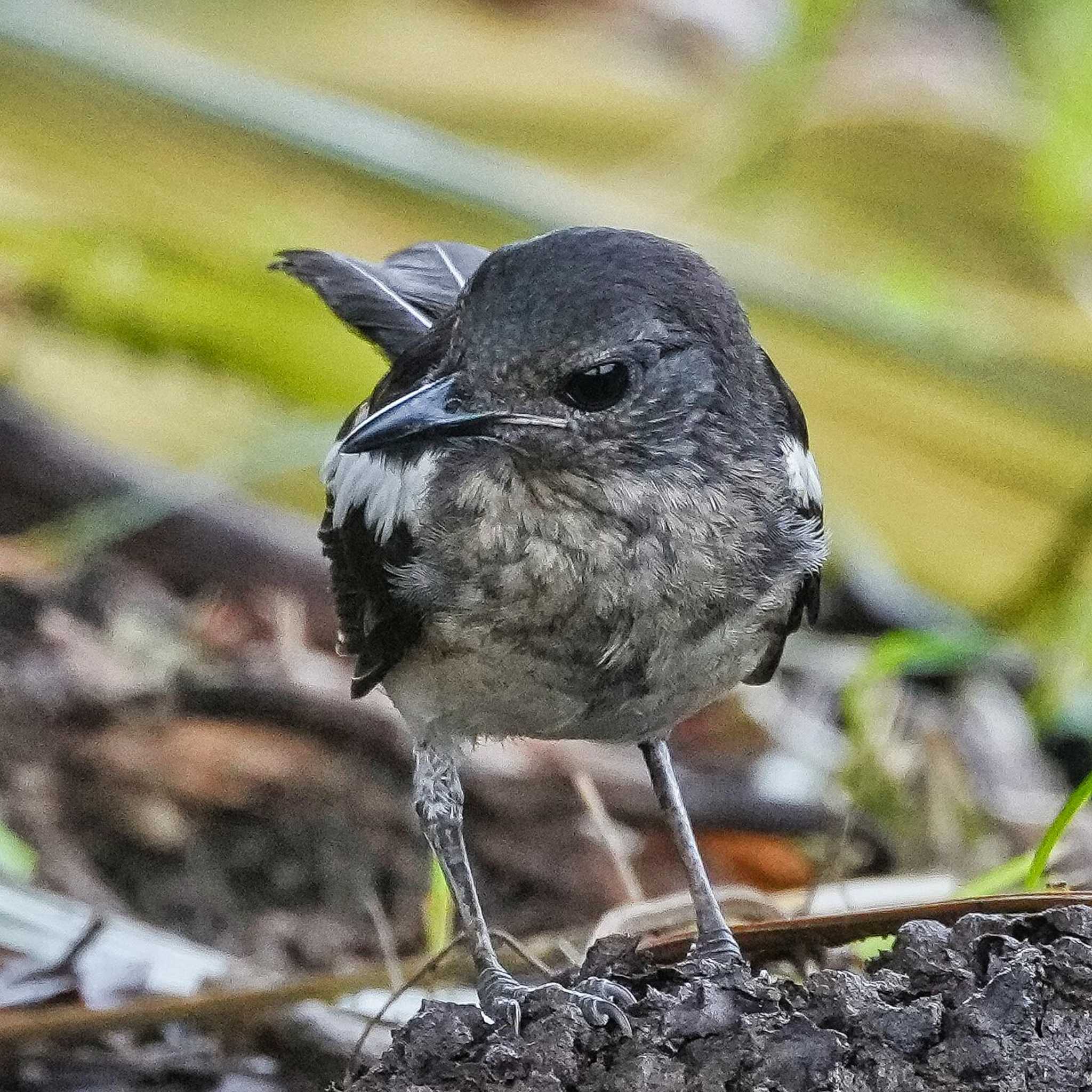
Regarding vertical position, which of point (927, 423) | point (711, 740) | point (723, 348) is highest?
point (723, 348)

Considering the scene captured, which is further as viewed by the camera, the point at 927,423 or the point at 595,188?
the point at 595,188

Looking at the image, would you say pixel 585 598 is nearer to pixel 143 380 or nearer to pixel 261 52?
pixel 143 380

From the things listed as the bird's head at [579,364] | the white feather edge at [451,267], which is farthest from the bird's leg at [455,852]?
the white feather edge at [451,267]

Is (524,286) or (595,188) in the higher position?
(524,286)

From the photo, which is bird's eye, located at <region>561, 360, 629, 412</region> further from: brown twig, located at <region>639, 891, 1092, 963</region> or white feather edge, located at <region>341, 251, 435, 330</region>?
white feather edge, located at <region>341, 251, 435, 330</region>

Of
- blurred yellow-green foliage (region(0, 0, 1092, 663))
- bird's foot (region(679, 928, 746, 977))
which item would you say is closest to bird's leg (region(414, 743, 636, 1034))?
bird's foot (region(679, 928, 746, 977))

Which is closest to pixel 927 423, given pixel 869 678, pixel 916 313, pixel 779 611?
pixel 916 313

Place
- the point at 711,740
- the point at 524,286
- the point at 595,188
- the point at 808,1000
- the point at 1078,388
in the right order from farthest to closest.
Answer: the point at 595,188 → the point at 1078,388 → the point at 711,740 → the point at 524,286 → the point at 808,1000
